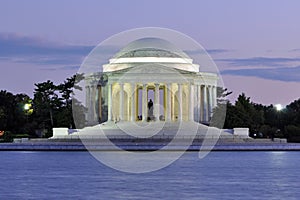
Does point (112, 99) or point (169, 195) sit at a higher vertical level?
point (112, 99)

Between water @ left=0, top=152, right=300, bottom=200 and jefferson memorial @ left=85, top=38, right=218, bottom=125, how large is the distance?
44716mm

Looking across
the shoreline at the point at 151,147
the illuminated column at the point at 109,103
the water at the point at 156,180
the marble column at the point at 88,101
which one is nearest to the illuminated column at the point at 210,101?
the illuminated column at the point at 109,103

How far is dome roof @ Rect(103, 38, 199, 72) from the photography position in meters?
124

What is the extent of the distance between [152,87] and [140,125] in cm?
1813

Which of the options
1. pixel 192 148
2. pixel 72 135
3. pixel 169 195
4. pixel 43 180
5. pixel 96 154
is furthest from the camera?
pixel 72 135

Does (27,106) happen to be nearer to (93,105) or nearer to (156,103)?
(93,105)

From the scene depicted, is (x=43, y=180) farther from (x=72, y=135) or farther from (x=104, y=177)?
(x=72, y=135)

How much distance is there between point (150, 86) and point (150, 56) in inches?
164

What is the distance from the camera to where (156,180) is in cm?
5500

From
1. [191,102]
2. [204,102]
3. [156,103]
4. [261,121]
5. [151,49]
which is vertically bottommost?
[261,121]

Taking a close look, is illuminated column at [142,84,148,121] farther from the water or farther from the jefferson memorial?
the water

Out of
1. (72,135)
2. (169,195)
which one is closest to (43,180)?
(169,195)

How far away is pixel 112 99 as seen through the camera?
12450cm

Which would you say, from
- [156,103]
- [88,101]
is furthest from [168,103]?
[88,101]
